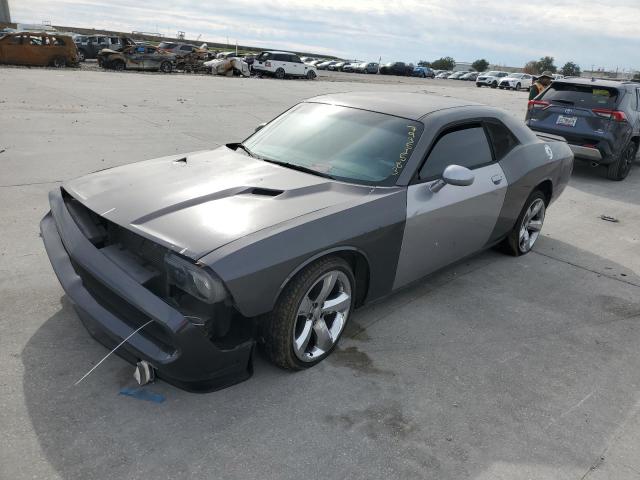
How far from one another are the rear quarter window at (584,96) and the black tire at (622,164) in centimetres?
97

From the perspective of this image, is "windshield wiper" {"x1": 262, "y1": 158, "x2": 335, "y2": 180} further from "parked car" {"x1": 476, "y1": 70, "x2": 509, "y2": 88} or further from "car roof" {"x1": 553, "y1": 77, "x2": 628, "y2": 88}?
"parked car" {"x1": 476, "y1": 70, "x2": 509, "y2": 88}

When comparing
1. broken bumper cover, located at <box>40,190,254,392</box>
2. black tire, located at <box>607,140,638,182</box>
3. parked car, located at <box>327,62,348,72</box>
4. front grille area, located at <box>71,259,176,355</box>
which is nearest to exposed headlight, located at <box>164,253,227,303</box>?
broken bumper cover, located at <box>40,190,254,392</box>

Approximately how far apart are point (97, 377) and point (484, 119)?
354cm

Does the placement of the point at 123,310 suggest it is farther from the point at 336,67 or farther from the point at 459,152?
the point at 336,67

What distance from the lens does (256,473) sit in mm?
2410

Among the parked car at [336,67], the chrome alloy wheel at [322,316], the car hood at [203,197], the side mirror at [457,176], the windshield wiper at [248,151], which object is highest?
the side mirror at [457,176]

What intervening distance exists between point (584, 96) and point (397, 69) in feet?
157

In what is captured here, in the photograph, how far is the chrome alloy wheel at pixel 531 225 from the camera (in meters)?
5.27

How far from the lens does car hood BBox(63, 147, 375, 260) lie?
2761mm

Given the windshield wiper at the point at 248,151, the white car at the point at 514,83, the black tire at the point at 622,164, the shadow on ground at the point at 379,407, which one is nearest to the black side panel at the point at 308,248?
the shadow on ground at the point at 379,407

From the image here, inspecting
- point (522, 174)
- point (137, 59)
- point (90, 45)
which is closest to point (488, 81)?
point (137, 59)

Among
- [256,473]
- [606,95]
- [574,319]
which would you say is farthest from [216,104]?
[256,473]

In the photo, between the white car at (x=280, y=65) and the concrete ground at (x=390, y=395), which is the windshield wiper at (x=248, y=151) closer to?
the concrete ground at (x=390, y=395)

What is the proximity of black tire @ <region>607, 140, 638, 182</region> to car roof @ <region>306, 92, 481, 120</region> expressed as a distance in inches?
241
